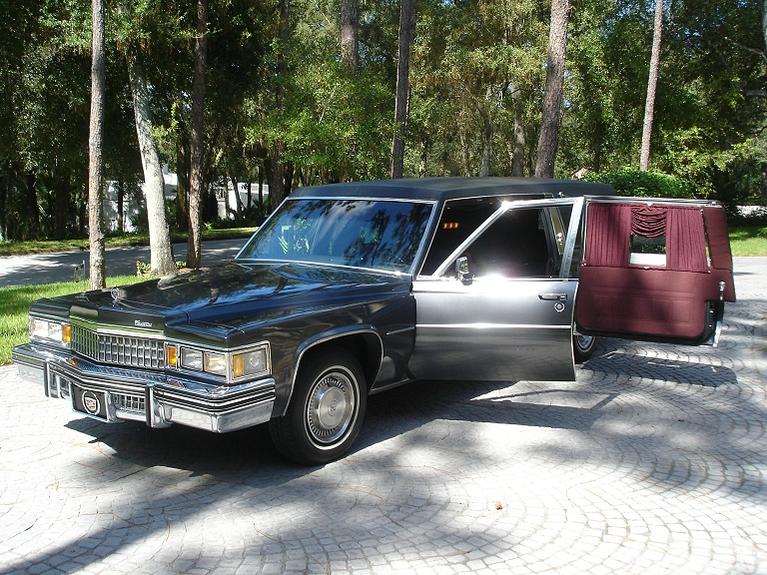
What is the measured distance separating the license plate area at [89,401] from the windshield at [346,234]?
2183 millimetres

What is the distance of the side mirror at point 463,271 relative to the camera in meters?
5.62

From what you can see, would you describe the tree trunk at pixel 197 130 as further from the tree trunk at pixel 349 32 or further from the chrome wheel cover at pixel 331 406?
the chrome wheel cover at pixel 331 406

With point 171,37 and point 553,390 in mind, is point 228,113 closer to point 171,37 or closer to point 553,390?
point 171,37

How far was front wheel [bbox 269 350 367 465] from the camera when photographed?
16.0ft

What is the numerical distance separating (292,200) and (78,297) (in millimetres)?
2357

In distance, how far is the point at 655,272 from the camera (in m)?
6.70

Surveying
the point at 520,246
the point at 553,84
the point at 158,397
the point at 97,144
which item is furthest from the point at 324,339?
the point at 553,84

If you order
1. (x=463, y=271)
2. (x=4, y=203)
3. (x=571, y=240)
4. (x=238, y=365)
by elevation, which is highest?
(x=4, y=203)

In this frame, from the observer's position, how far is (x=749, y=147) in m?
32.4

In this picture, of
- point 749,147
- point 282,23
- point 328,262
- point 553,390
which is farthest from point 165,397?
point 749,147

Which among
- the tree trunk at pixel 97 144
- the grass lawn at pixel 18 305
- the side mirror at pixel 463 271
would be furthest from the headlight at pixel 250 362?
the tree trunk at pixel 97 144

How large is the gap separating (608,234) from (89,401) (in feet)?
15.5

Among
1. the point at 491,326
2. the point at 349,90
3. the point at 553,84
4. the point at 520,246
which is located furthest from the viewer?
the point at 553,84

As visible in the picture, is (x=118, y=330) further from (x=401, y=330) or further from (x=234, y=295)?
(x=401, y=330)
